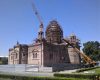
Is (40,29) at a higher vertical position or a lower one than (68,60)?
higher

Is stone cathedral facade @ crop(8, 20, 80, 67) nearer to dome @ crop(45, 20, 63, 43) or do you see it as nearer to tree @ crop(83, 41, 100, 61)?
dome @ crop(45, 20, 63, 43)

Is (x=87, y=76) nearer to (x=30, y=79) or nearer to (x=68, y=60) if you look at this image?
(x=30, y=79)

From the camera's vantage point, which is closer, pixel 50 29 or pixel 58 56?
pixel 58 56

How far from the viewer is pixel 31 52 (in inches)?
2753

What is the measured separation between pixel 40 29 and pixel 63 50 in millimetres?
11575

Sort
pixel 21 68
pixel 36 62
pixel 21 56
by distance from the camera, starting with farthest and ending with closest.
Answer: pixel 21 56 < pixel 36 62 < pixel 21 68

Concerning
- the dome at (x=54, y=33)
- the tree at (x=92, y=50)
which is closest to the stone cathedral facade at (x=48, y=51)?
the dome at (x=54, y=33)

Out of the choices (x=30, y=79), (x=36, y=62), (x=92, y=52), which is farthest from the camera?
(x=92, y=52)

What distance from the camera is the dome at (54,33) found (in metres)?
77.5

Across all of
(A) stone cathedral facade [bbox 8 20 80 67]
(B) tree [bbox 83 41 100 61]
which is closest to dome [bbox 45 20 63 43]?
(A) stone cathedral facade [bbox 8 20 80 67]

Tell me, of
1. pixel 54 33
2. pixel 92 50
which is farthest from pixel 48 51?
pixel 92 50

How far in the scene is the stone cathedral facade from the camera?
6732cm

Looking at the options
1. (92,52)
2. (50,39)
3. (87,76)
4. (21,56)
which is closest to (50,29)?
(50,39)

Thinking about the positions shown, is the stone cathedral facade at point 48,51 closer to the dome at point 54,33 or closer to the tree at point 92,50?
the dome at point 54,33
